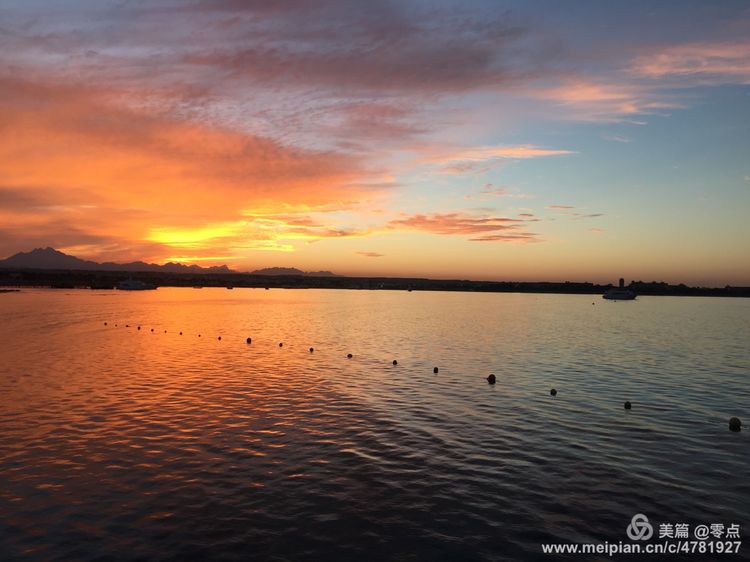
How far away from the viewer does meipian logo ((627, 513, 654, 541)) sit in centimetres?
1633

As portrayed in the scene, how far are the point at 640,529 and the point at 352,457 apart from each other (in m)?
11.7

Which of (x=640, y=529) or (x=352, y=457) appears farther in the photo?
(x=352, y=457)

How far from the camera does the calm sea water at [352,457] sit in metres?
15.9

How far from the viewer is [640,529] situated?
55.0 ft

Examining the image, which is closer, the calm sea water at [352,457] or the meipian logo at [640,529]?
the calm sea water at [352,457]

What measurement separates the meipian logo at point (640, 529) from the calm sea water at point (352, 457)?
0.35 metres

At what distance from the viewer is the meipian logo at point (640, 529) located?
16.3m

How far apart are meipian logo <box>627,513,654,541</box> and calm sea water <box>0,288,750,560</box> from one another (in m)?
0.35

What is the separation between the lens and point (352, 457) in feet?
75.7

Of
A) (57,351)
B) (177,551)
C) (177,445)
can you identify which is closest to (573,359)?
(177,445)

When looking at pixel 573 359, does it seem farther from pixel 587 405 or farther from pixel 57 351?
pixel 57 351

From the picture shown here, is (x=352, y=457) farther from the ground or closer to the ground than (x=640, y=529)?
farther from the ground

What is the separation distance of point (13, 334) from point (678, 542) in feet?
258

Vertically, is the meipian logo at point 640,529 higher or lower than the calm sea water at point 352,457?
lower
